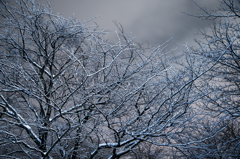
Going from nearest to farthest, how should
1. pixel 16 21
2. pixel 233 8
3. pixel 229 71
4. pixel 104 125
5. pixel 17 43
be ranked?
pixel 104 125 < pixel 16 21 < pixel 17 43 < pixel 233 8 < pixel 229 71

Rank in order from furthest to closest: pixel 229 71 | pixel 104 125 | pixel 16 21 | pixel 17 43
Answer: pixel 229 71 < pixel 17 43 < pixel 16 21 < pixel 104 125

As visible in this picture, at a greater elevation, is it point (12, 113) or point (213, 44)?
point (213, 44)

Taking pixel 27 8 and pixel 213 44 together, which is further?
pixel 213 44

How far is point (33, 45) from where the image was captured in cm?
494

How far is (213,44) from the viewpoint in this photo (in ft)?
16.9

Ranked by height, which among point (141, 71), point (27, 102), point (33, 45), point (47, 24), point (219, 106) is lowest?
point (219, 106)

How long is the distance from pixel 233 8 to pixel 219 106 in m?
3.09

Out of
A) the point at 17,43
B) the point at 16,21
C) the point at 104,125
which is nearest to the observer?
the point at 104,125

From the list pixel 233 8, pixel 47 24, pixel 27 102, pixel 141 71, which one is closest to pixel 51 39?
pixel 47 24

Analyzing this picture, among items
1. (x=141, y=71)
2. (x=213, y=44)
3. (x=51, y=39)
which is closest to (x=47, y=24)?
(x=51, y=39)

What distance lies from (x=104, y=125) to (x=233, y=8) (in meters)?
5.24

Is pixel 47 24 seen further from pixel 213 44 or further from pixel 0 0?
pixel 213 44

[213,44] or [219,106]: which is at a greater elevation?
[213,44]

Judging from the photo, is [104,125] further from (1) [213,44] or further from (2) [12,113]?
(1) [213,44]
